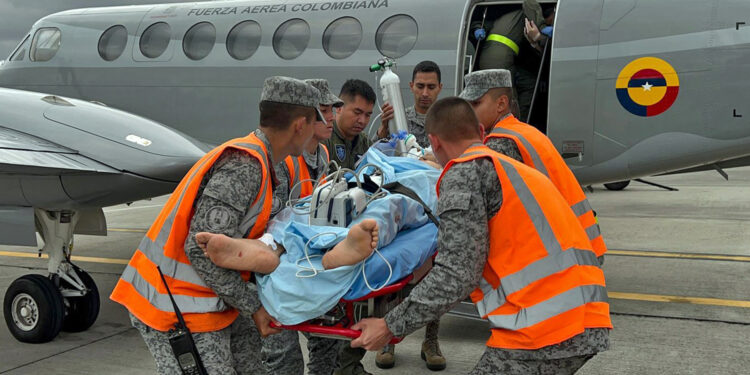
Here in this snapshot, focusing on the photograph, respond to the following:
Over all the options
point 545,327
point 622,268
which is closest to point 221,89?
point 622,268

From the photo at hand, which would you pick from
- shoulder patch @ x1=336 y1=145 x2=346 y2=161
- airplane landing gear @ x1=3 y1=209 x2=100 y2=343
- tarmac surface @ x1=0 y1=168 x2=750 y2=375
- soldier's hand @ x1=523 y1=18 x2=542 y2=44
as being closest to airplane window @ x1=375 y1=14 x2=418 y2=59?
soldier's hand @ x1=523 y1=18 x2=542 y2=44

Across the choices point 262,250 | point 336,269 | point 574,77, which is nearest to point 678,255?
point 574,77

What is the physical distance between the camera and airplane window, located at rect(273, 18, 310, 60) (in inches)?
355

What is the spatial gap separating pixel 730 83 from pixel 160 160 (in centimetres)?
562

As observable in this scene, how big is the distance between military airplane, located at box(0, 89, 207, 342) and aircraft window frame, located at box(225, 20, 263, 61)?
289 centimetres

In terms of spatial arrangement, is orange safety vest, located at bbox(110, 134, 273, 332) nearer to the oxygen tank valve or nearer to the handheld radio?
the handheld radio

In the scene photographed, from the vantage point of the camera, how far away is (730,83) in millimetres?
6945

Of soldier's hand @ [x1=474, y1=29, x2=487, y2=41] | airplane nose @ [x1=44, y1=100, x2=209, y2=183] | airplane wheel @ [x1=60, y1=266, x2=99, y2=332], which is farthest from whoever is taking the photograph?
soldier's hand @ [x1=474, y1=29, x2=487, y2=41]

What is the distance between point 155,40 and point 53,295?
4819mm

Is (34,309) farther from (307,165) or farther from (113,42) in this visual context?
(113,42)

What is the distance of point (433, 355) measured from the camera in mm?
5344

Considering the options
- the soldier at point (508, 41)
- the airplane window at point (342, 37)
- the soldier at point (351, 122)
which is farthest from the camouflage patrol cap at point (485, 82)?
the airplane window at point (342, 37)

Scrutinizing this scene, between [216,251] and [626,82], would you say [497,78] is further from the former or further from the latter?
[626,82]

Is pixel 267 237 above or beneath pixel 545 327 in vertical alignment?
above
